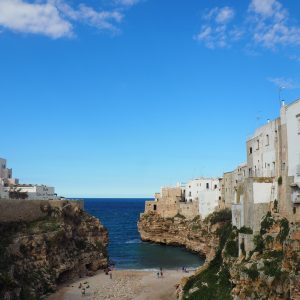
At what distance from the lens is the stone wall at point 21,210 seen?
52250 mm

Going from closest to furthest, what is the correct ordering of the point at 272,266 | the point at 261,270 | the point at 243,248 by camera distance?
the point at 272,266 → the point at 261,270 → the point at 243,248

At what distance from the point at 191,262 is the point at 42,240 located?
80.2 feet

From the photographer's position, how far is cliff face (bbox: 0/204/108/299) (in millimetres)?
44031

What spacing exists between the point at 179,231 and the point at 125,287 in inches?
1357

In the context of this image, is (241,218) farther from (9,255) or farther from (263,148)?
(9,255)

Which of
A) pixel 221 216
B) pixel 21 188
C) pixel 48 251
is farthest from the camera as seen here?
pixel 21 188

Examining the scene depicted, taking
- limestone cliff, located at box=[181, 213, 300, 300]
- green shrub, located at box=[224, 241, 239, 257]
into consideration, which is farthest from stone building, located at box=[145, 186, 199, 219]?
limestone cliff, located at box=[181, 213, 300, 300]

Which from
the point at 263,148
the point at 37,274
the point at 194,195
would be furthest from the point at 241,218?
the point at 194,195

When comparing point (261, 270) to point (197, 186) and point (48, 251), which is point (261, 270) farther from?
point (197, 186)

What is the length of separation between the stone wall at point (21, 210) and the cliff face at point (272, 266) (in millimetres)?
27940

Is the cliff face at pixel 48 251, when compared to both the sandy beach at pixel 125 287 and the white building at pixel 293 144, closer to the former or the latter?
the sandy beach at pixel 125 287

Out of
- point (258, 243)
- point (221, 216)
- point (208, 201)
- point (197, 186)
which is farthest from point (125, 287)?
point (197, 186)

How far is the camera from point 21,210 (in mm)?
53906

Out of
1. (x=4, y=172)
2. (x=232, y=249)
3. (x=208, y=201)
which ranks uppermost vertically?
(x=4, y=172)
